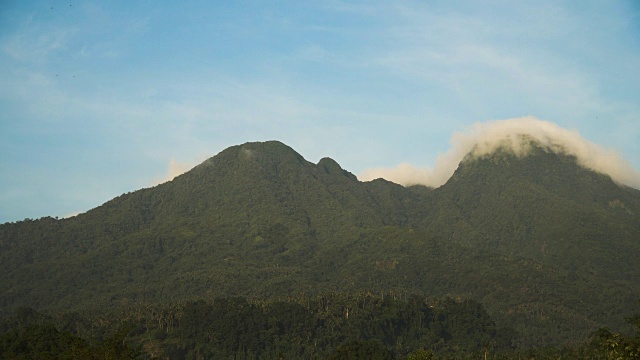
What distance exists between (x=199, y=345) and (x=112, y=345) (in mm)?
73148

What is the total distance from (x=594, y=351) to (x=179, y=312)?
→ 98.0m

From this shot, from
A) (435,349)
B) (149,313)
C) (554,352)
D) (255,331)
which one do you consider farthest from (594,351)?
(149,313)

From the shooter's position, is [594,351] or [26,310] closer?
[594,351]

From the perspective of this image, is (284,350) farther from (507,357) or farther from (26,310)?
(26,310)

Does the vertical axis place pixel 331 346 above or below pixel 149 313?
below

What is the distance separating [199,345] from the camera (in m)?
176

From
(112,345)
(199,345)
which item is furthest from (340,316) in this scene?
(112,345)

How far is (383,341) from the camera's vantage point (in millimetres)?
193375

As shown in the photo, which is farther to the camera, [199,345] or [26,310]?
[26,310]

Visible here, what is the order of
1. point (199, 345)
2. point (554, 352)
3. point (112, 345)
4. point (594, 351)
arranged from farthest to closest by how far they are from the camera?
1. point (199, 345)
2. point (554, 352)
3. point (594, 351)
4. point (112, 345)

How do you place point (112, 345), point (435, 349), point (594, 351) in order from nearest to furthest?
point (112, 345)
point (594, 351)
point (435, 349)

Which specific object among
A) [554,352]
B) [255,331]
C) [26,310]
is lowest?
[554,352]

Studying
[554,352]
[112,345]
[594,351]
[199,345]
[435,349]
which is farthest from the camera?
[435,349]

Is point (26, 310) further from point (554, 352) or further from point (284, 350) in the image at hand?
point (554, 352)
